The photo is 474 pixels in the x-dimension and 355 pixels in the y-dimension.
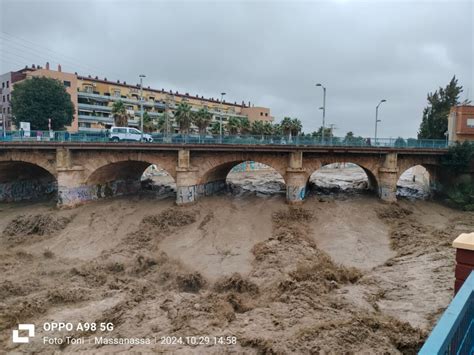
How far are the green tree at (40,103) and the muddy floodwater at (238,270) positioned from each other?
23685 millimetres

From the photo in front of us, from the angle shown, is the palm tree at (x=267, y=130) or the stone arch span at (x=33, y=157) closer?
the stone arch span at (x=33, y=157)

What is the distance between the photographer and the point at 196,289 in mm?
20156

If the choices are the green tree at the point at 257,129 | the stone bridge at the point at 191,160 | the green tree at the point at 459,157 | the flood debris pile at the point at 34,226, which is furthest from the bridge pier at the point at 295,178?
the green tree at the point at 257,129

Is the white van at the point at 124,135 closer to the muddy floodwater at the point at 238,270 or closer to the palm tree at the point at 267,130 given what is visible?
the muddy floodwater at the point at 238,270

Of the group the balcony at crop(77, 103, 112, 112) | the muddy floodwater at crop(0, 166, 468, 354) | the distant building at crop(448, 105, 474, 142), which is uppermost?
the balcony at crop(77, 103, 112, 112)

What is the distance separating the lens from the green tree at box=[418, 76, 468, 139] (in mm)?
50969

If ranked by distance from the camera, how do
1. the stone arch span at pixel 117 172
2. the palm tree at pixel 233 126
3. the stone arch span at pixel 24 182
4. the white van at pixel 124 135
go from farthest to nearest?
the palm tree at pixel 233 126 → the white van at pixel 124 135 → the stone arch span at pixel 24 182 → the stone arch span at pixel 117 172

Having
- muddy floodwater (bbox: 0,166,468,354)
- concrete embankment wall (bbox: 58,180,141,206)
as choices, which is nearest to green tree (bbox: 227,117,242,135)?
concrete embankment wall (bbox: 58,180,141,206)

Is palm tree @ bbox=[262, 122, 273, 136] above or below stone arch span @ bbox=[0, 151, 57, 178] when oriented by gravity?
above

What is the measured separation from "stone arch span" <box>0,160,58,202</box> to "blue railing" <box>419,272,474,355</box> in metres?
41.1

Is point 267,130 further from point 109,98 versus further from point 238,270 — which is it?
point 238,270

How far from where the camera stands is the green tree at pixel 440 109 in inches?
2007

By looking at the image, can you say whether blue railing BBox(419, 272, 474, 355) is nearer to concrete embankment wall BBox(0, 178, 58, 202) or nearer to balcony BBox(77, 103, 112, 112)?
concrete embankment wall BBox(0, 178, 58, 202)

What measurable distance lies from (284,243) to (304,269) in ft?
18.9
